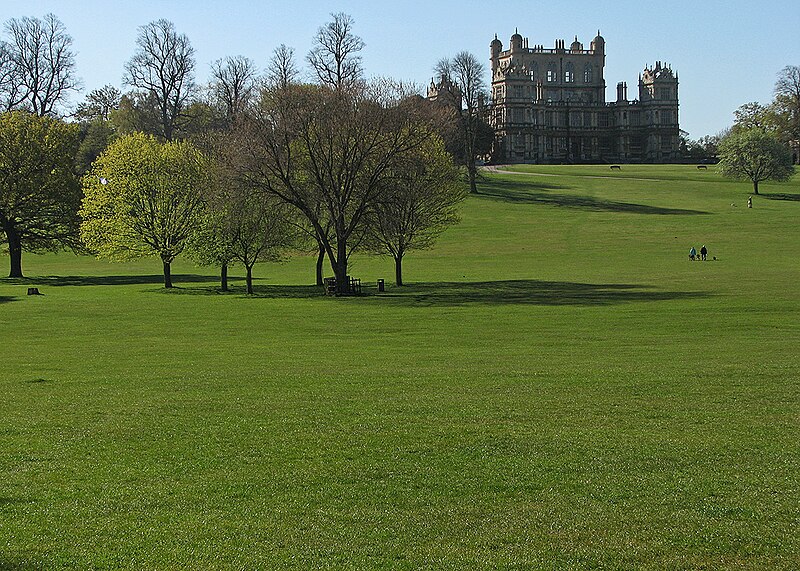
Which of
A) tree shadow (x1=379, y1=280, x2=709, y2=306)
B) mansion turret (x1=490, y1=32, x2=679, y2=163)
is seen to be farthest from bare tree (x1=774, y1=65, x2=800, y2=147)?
tree shadow (x1=379, y1=280, x2=709, y2=306)

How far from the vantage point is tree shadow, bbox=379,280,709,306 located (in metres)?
42.3

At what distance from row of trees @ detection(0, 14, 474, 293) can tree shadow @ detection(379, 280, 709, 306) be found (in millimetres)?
4055

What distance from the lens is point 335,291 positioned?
4853cm

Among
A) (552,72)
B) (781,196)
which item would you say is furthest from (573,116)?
(781,196)

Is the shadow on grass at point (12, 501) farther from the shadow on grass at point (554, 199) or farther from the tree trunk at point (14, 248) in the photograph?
the shadow on grass at point (554, 199)

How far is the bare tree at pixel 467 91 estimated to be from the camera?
356 ft

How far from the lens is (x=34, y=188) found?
2474 inches

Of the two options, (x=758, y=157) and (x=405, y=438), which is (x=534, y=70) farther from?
(x=405, y=438)

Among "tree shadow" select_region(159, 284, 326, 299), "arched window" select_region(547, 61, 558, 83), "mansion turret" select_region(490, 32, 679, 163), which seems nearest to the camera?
"tree shadow" select_region(159, 284, 326, 299)

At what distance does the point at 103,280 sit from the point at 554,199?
2298 inches

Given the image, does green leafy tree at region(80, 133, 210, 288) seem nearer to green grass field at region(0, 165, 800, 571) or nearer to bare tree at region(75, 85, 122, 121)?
green grass field at region(0, 165, 800, 571)

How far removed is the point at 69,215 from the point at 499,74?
117 meters

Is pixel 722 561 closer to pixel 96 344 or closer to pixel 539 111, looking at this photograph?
pixel 96 344

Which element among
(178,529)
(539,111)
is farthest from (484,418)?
(539,111)
